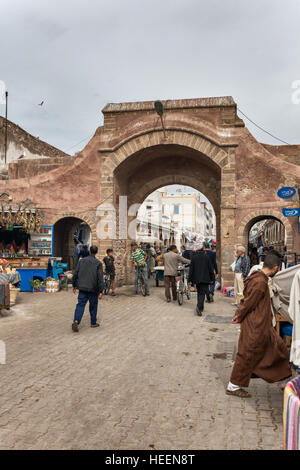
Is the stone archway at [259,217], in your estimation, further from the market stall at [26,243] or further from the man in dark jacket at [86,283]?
the man in dark jacket at [86,283]

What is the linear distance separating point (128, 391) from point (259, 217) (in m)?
11.0

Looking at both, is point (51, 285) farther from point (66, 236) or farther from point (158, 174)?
point (158, 174)

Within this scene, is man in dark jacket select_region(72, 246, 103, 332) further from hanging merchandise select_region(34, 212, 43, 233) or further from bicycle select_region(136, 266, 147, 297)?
hanging merchandise select_region(34, 212, 43, 233)

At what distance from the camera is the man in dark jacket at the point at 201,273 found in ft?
28.9

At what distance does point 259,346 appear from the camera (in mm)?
3889

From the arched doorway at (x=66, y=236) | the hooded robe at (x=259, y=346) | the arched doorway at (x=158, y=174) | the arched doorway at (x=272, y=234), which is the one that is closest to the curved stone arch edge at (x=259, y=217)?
the arched doorway at (x=158, y=174)

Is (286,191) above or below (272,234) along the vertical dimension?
above

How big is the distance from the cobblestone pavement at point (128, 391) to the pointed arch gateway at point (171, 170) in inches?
275

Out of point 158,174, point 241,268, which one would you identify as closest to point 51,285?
point 241,268

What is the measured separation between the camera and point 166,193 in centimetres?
5903

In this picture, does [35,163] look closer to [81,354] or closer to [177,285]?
[177,285]

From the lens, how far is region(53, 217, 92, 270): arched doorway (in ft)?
52.1

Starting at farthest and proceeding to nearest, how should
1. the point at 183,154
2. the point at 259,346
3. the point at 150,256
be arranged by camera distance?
the point at 150,256
the point at 183,154
the point at 259,346

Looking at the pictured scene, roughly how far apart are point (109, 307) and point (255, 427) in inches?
279
